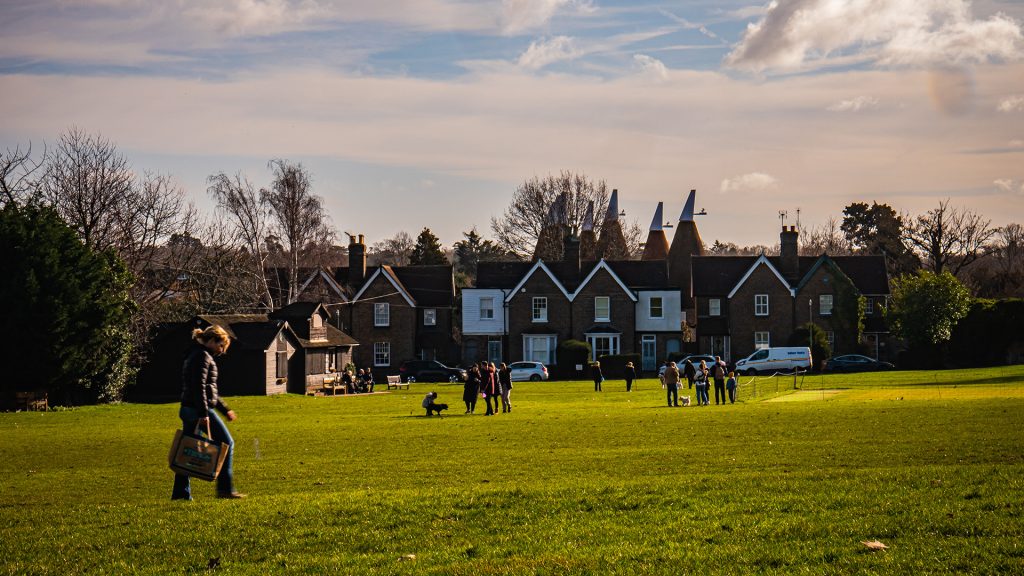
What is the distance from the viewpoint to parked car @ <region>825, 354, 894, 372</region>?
75.7 m

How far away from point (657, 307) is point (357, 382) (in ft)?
86.2

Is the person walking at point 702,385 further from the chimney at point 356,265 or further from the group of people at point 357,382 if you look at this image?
the chimney at point 356,265

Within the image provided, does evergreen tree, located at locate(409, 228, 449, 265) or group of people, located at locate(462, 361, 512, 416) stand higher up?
evergreen tree, located at locate(409, 228, 449, 265)

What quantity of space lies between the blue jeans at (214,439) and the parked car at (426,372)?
62.1 m

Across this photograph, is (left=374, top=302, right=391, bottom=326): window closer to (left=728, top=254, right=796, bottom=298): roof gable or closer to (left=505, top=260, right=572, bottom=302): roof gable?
(left=505, top=260, right=572, bottom=302): roof gable

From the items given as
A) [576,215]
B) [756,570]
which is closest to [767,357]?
[576,215]

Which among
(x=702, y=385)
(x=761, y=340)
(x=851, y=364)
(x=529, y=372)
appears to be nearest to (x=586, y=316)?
(x=529, y=372)

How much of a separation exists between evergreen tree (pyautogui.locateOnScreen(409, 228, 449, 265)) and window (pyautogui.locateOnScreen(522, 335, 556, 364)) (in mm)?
36865

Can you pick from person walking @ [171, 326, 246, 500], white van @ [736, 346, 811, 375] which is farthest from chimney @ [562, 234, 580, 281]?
person walking @ [171, 326, 246, 500]

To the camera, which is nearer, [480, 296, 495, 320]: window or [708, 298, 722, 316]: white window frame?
[480, 296, 495, 320]: window

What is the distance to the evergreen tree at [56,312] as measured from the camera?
44781mm

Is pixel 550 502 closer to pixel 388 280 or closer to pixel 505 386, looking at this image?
pixel 505 386

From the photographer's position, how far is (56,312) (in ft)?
149

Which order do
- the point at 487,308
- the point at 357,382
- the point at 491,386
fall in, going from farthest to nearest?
the point at 487,308, the point at 357,382, the point at 491,386
